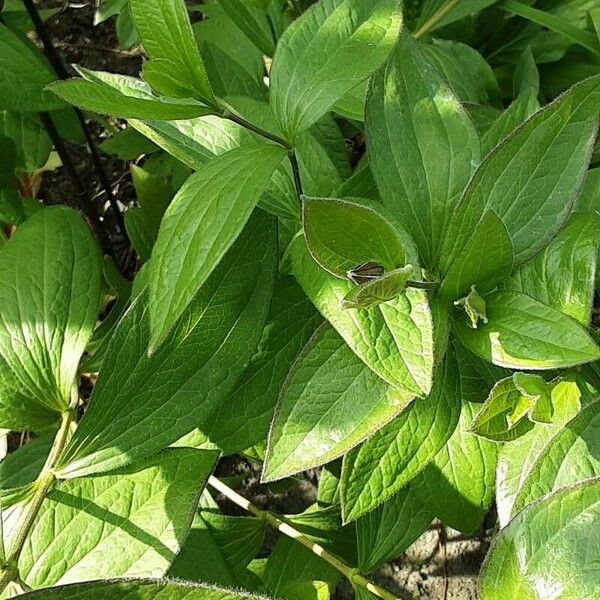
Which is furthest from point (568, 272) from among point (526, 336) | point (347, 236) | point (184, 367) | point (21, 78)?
point (21, 78)

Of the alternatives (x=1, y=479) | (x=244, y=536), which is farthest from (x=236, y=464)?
(x=1, y=479)

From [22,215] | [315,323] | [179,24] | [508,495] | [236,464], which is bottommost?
[236,464]

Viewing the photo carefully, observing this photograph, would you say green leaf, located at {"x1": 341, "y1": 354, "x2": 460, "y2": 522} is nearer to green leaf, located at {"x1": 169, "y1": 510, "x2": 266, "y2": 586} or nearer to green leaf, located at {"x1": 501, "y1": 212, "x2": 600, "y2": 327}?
green leaf, located at {"x1": 501, "y1": 212, "x2": 600, "y2": 327}

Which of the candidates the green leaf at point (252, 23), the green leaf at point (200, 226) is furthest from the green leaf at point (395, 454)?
the green leaf at point (252, 23)

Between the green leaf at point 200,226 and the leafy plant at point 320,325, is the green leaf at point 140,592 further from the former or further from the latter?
the green leaf at point 200,226

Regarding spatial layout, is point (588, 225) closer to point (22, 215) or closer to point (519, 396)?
point (519, 396)

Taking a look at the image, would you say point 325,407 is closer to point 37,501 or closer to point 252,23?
point 37,501
